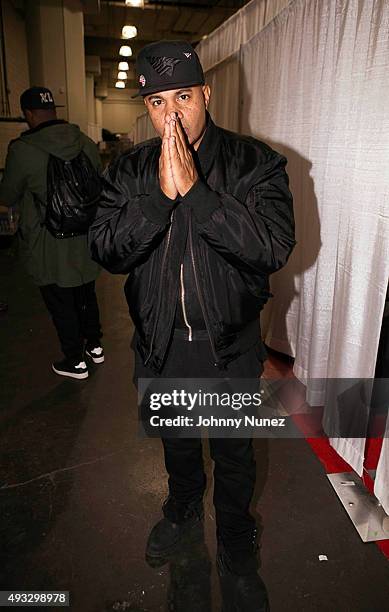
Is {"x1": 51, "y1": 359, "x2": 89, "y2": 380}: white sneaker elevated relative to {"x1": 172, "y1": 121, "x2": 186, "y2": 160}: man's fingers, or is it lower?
lower

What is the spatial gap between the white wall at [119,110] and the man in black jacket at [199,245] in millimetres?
23500

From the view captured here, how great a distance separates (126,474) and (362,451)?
1183 millimetres

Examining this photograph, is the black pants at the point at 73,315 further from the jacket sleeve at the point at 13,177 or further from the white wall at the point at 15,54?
the white wall at the point at 15,54

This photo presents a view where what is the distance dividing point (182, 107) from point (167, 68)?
4.4 inches

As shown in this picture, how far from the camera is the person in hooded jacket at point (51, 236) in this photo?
274 centimetres

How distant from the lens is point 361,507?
206 centimetres

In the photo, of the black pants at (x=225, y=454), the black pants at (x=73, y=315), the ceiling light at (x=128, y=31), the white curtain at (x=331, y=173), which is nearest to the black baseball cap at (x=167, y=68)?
the black pants at (x=225, y=454)

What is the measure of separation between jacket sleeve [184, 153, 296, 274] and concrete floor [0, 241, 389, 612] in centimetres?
124

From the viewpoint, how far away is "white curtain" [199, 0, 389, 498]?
2.04 metres

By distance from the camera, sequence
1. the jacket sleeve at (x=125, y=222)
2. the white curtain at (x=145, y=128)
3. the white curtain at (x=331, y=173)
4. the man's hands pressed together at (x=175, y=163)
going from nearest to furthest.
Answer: the man's hands pressed together at (x=175, y=163)
the jacket sleeve at (x=125, y=222)
the white curtain at (x=331, y=173)
the white curtain at (x=145, y=128)

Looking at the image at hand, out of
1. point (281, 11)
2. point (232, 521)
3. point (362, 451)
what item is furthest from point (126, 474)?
point (281, 11)

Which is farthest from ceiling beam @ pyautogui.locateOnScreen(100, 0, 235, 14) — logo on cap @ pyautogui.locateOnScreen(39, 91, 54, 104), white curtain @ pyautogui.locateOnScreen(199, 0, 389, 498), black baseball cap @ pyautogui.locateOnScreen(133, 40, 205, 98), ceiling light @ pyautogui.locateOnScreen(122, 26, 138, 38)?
black baseball cap @ pyautogui.locateOnScreen(133, 40, 205, 98)

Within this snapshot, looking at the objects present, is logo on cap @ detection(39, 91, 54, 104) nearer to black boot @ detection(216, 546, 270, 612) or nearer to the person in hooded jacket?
the person in hooded jacket

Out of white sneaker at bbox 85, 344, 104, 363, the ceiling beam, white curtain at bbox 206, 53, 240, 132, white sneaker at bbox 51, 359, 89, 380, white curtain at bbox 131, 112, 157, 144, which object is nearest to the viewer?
white sneaker at bbox 51, 359, 89, 380
